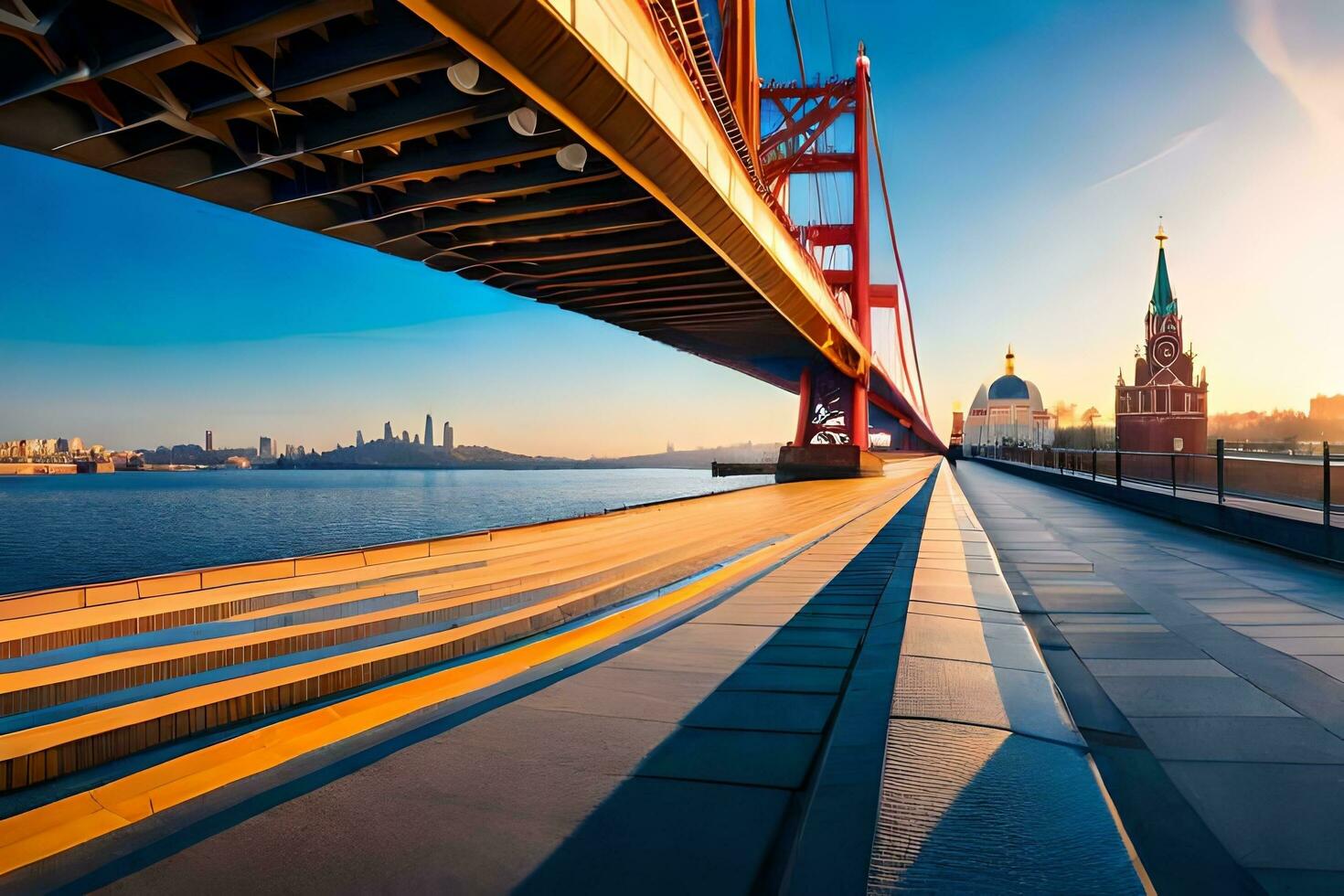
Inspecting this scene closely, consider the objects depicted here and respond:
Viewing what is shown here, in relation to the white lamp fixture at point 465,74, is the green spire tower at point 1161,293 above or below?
above

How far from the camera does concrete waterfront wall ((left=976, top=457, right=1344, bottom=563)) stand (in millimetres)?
6047

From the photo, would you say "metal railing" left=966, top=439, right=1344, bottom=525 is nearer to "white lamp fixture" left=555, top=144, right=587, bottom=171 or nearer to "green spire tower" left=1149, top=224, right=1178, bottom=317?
"white lamp fixture" left=555, top=144, right=587, bottom=171

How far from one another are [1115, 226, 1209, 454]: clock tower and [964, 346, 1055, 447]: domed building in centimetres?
3179

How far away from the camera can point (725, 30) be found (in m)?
15.3

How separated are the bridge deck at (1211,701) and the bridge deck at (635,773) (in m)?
0.35

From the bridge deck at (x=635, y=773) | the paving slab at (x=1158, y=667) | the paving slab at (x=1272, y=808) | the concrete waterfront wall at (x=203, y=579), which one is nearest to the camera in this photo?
the bridge deck at (x=635, y=773)

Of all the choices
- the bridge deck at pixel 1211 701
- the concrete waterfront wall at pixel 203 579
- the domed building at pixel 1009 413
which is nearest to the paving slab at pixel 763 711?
the bridge deck at pixel 1211 701

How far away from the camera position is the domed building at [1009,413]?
132875 mm

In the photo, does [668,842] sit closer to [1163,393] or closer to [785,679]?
[785,679]

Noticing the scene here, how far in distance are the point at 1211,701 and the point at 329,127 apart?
877 cm

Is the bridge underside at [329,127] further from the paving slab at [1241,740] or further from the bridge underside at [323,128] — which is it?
the paving slab at [1241,740]

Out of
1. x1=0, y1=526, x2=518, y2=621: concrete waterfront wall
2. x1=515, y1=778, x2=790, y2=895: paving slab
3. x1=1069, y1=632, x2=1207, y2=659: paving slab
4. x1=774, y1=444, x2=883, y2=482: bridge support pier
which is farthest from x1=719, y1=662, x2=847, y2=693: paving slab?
x1=774, y1=444, x2=883, y2=482: bridge support pier

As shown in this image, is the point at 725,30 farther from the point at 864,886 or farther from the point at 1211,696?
the point at 864,886

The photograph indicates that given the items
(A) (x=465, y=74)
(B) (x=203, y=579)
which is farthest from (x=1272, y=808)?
(A) (x=465, y=74)
